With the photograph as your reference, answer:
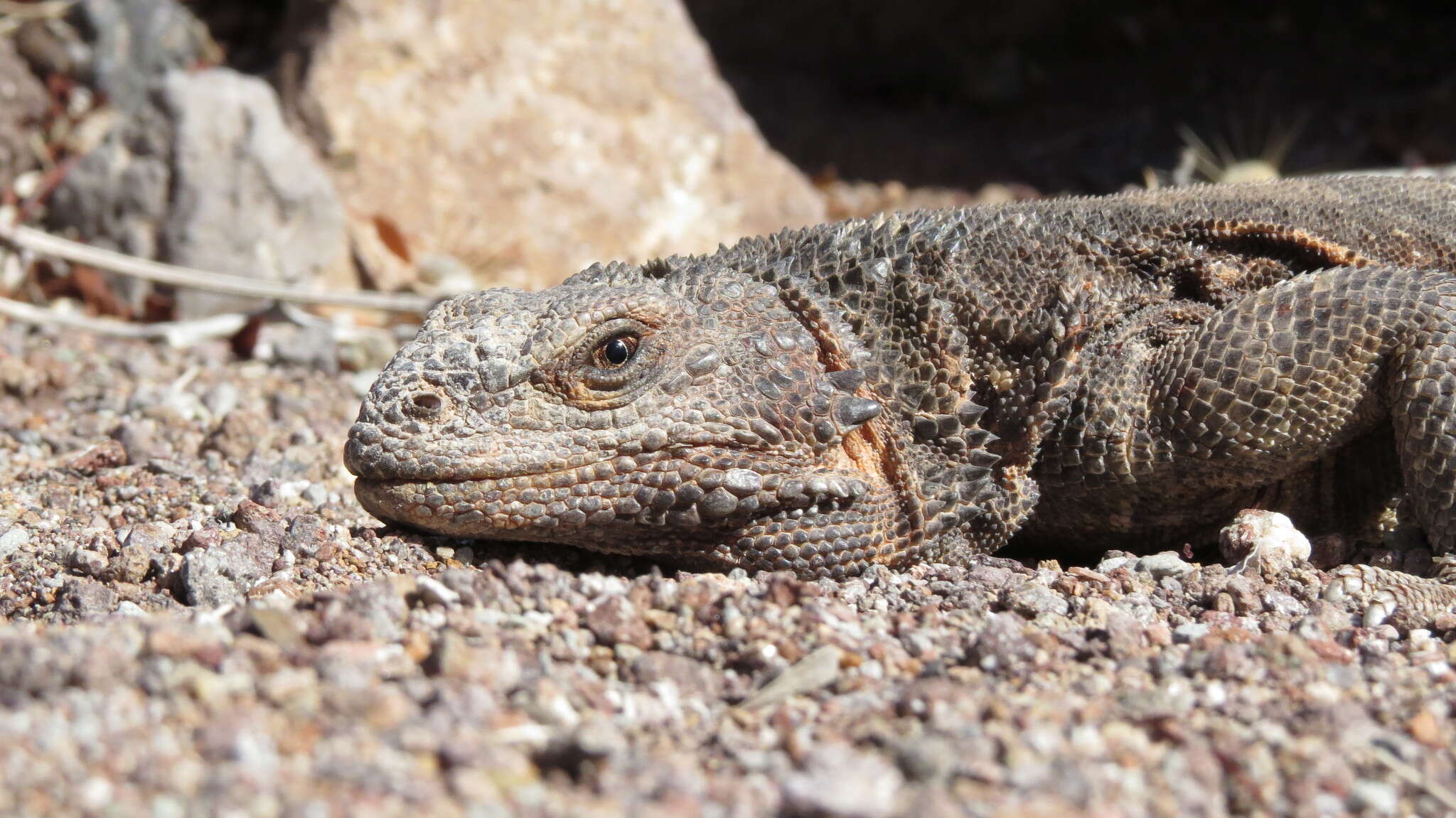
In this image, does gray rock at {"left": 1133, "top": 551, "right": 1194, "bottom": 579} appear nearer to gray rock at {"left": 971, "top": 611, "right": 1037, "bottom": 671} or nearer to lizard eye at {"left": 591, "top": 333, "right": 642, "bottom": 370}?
gray rock at {"left": 971, "top": 611, "right": 1037, "bottom": 671}

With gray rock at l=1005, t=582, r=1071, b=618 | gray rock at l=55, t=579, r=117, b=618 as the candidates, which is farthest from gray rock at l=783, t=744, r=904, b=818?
gray rock at l=55, t=579, r=117, b=618

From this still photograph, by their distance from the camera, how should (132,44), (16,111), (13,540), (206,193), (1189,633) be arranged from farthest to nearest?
1. (132,44)
2. (16,111)
3. (206,193)
4. (13,540)
5. (1189,633)

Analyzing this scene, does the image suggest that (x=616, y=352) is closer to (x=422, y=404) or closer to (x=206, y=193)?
(x=422, y=404)

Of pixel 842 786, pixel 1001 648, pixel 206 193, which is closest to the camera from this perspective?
pixel 842 786

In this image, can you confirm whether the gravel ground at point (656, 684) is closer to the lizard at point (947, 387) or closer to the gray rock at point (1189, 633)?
the gray rock at point (1189, 633)

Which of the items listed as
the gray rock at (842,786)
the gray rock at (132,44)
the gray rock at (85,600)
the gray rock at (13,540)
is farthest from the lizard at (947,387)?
the gray rock at (132,44)

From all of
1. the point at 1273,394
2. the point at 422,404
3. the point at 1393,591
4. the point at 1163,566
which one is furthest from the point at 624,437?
the point at 1393,591
